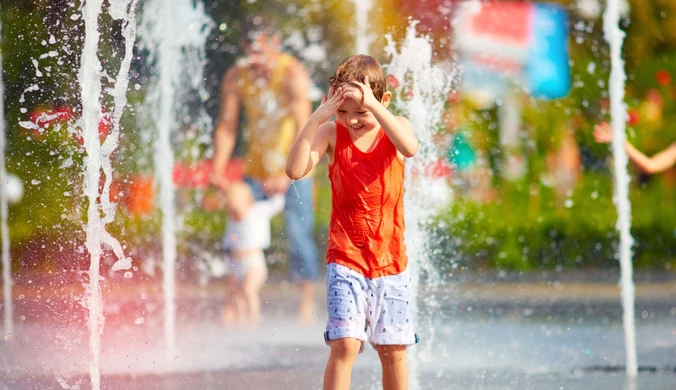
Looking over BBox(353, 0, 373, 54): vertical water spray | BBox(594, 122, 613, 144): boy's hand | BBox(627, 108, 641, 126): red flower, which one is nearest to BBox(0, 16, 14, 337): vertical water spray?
BBox(353, 0, 373, 54): vertical water spray

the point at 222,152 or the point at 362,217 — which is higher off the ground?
the point at 222,152

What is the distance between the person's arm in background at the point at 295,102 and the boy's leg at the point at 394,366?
3.28 metres

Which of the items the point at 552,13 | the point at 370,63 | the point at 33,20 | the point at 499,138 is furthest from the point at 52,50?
the point at 552,13

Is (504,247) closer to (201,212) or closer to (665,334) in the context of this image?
(201,212)

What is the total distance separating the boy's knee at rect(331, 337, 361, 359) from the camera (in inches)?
117

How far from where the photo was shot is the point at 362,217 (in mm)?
3055

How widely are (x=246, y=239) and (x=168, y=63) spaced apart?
1726 millimetres

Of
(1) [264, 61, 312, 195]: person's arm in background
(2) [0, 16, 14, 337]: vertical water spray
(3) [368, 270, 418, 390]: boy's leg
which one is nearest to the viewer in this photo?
(3) [368, 270, 418, 390]: boy's leg

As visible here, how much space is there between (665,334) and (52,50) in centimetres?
381

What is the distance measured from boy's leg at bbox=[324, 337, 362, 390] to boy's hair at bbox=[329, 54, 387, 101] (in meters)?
0.75

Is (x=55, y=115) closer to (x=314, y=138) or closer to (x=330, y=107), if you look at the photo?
(x=314, y=138)

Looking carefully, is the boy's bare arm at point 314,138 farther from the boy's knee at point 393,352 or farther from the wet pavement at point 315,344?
the wet pavement at point 315,344

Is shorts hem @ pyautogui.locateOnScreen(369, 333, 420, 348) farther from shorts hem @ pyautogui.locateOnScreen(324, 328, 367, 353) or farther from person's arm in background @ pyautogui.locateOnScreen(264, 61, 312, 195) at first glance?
person's arm in background @ pyautogui.locateOnScreen(264, 61, 312, 195)

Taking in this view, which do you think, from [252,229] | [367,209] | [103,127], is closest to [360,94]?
[367,209]
